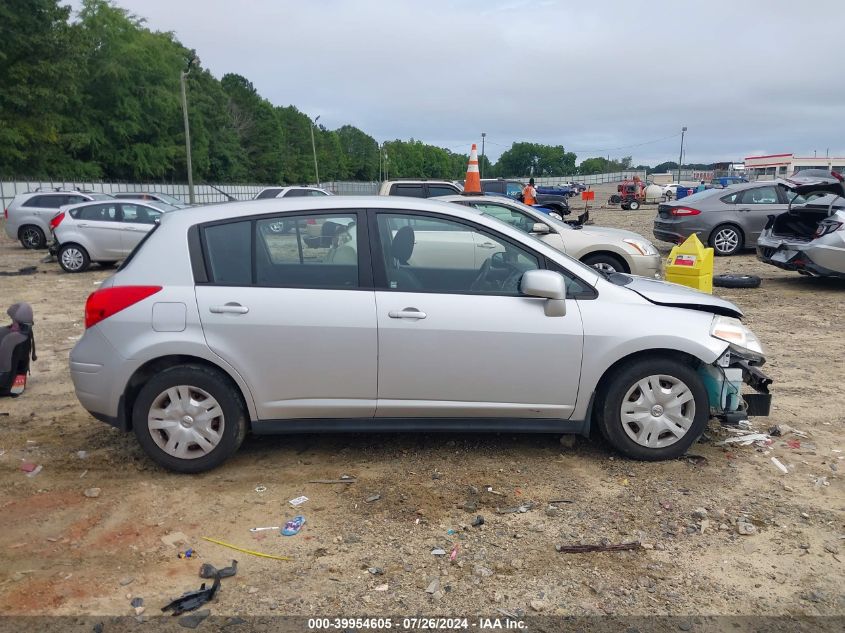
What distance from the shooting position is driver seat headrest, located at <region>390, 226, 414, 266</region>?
4.41 m

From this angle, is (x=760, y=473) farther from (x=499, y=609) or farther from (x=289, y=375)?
(x=289, y=375)

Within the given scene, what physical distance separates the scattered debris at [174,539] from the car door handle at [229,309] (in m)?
1.32

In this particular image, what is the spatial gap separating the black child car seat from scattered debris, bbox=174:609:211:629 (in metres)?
3.89

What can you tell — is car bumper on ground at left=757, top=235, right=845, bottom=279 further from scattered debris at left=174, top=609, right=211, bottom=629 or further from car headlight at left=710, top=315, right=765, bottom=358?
scattered debris at left=174, top=609, right=211, bottom=629

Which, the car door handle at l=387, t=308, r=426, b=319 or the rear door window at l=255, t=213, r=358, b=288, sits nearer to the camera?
the car door handle at l=387, t=308, r=426, b=319

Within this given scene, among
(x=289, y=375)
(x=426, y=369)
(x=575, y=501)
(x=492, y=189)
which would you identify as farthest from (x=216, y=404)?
(x=492, y=189)

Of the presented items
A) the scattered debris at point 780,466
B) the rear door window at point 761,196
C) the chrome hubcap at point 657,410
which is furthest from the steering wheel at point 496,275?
the rear door window at point 761,196

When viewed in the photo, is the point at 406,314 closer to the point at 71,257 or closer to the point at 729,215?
the point at 729,215

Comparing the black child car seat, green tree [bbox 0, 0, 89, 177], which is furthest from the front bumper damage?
green tree [bbox 0, 0, 89, 177]

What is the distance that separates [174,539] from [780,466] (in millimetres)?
3835

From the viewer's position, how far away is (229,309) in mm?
4191

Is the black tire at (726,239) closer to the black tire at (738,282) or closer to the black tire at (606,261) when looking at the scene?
the black tire at (738,282)

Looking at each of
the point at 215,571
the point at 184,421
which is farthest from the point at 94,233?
the point at 215,571

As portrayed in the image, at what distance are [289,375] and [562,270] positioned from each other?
1.89m
